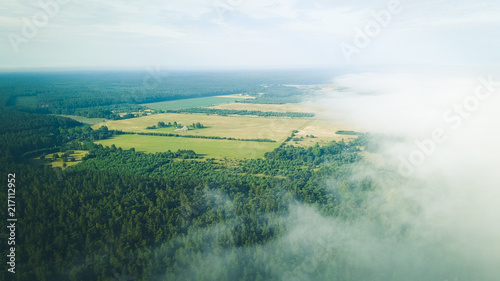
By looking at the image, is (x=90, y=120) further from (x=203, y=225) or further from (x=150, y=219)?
(x=203, y=225)

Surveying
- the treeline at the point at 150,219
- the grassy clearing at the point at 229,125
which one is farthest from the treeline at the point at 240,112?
the treeline at the point at 150,219

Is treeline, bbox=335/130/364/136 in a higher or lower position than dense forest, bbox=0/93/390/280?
higher

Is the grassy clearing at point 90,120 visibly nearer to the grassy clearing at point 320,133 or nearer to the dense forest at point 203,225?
the dense forest at point 203,225

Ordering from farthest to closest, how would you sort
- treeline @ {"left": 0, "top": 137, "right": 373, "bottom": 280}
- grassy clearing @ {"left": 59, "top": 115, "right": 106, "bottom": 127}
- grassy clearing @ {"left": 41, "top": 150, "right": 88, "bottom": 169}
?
1. grassy clearing @ {"left": 59, "top": 115, "right": 106, "bottom": 127}
2. grassy clearing @ {"left": 41, "top": 150, "right": 88, "bottom": 169}
3. treeline @ {"left": 0, "top": 137, "right": 373, "bottom": 280}

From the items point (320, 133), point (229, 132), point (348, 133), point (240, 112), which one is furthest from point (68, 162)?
point (240, 112)

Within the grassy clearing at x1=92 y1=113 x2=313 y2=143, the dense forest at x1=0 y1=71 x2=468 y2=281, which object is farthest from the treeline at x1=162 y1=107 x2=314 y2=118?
the dense forest at x1=0 y1=71 x2=468 y2=281

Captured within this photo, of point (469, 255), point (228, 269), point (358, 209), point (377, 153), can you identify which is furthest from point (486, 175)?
point (377, 153)

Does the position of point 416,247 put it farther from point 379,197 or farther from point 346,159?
point 346,159

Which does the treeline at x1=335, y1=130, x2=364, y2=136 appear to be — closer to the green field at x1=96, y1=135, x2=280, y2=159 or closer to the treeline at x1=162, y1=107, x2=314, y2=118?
the green field at x1=96, y1=135, x2=280, y2=159
